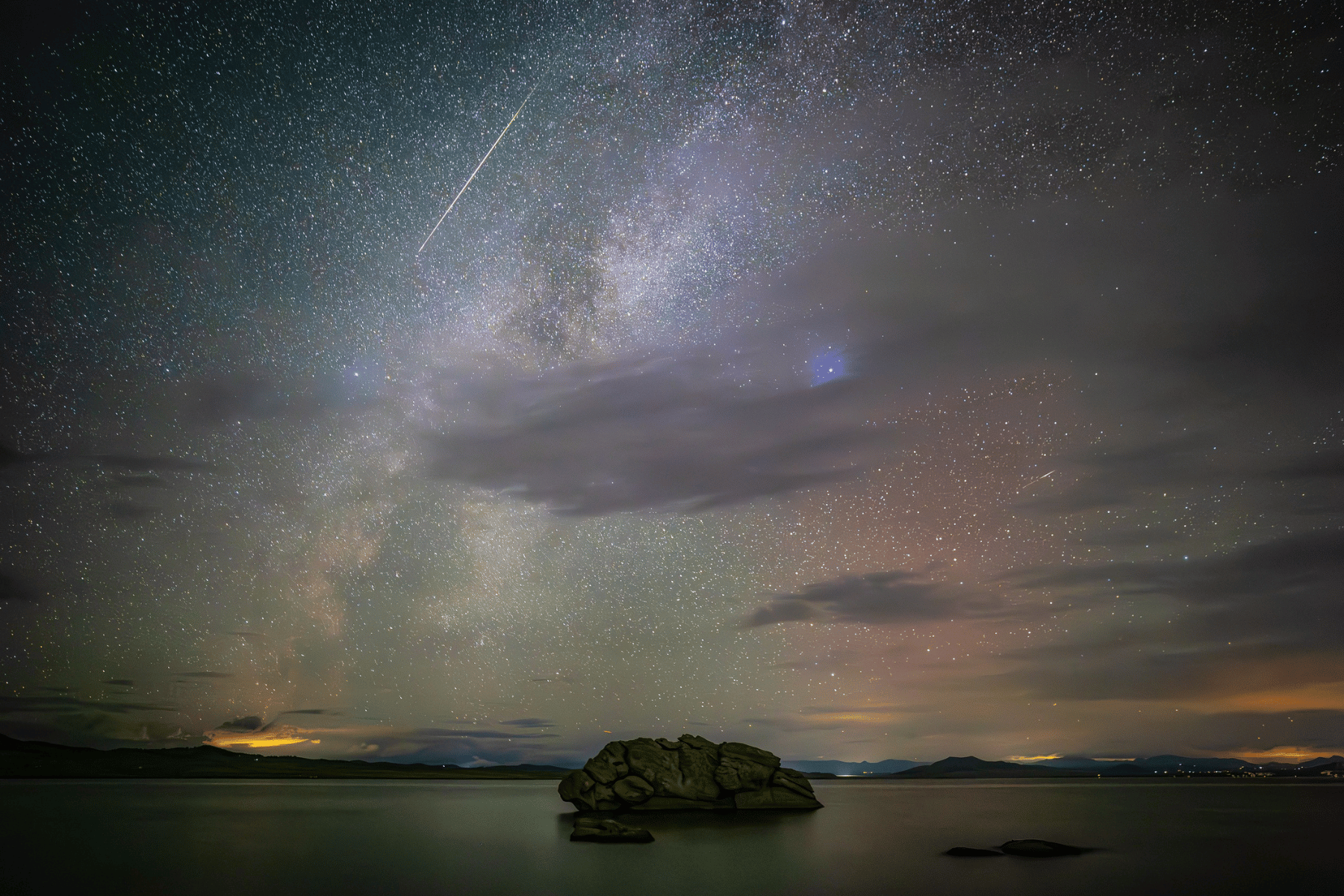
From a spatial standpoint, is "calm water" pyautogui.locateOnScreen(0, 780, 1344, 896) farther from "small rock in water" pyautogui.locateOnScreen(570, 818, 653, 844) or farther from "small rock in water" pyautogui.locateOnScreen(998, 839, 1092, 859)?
"small rock in water" pyautogui.locateOnScreen(570, 818, 653, 844)

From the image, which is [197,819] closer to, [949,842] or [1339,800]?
[949,842]

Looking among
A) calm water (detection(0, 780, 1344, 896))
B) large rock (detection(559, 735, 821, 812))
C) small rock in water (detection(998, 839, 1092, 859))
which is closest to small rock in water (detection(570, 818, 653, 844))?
calm water (detection(0, 780, 1344, 896))

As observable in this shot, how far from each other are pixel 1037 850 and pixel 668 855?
1942 cm

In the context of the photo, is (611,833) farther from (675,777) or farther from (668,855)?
(675,777)

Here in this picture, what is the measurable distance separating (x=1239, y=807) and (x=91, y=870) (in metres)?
118

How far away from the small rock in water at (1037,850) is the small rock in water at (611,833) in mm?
19589

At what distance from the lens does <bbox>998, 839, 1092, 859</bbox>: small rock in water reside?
38.0m

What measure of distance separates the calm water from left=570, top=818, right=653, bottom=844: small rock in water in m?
1.75

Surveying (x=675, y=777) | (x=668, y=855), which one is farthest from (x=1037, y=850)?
(x=675, y=777)

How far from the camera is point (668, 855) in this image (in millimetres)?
36438

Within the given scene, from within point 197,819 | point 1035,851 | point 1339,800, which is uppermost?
point 1035,851

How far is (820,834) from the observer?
50.6m

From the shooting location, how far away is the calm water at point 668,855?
28312 millimetres

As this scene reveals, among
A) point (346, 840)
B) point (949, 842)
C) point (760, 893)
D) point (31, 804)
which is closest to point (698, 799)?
point (949, 842)
